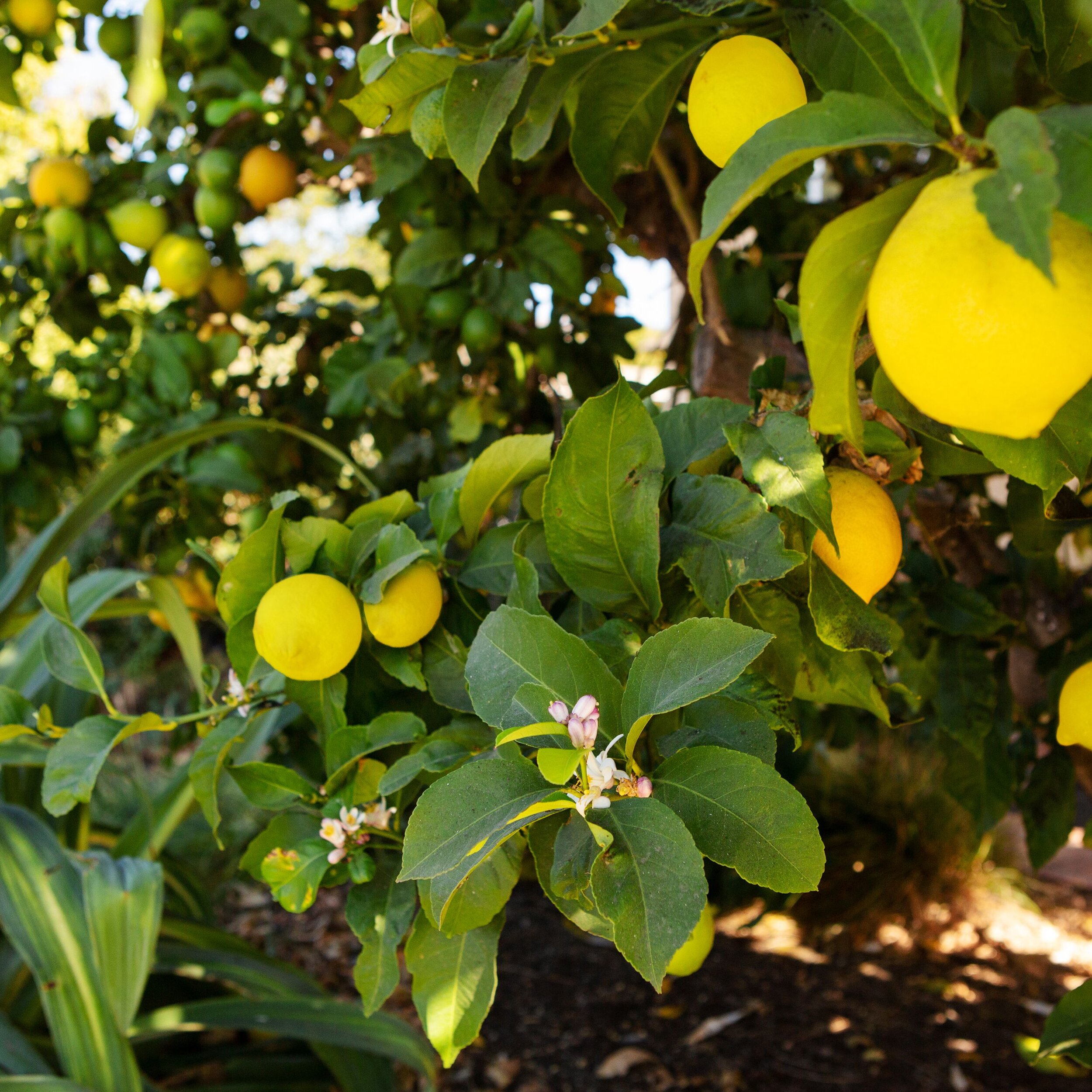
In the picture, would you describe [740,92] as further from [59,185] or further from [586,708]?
[59,185]

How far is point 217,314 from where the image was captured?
57.3 inches

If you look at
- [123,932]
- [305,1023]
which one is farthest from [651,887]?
[305,1023]

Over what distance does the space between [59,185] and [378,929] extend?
3.35ft

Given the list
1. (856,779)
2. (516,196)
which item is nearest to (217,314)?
(516,196)

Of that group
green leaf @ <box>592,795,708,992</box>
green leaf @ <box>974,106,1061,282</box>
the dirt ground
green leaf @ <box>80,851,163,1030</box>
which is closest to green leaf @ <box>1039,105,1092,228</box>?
green leaf @ <box>974,106,1061,282</box>

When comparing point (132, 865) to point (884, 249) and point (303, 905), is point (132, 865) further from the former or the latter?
point (884, 249)

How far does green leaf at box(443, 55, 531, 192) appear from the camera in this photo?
1.38 ft

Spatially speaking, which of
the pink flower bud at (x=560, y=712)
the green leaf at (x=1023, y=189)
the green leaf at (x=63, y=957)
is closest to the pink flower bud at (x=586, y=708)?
the pink flower bud at (x=560, y=712)

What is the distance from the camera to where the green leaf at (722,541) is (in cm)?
39

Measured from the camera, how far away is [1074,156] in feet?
0.82

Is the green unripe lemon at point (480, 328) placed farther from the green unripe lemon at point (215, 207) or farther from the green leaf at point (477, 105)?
the green leaf at point (477, 105)

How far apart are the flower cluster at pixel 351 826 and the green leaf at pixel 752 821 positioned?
0.68ft

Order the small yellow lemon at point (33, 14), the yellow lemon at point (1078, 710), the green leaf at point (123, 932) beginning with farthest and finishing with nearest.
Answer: the small yellow lemon at point (33, 14)
the green leaf at point (123, 932)
the yellow lemon at point (1078, 710)

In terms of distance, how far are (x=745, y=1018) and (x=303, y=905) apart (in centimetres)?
146
